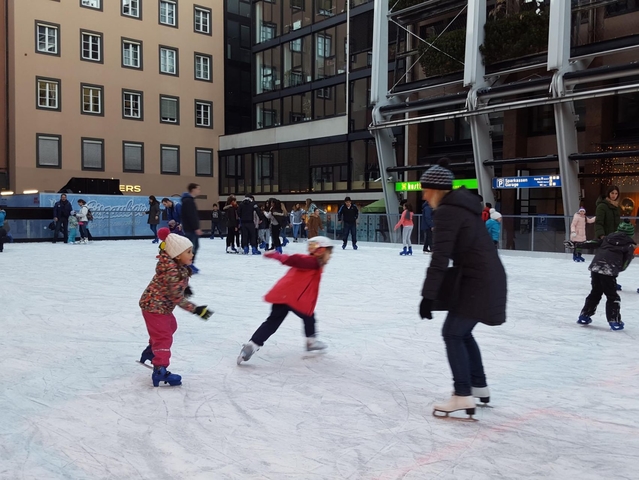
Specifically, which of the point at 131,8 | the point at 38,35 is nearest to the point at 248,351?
the point at 38,35

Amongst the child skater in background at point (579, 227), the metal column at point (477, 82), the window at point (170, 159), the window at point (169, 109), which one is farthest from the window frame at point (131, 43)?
the child skater in background at point (579, 227)

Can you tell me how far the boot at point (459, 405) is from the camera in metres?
3.90

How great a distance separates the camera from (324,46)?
3597cm

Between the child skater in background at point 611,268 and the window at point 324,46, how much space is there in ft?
100

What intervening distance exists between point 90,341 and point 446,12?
23.9m

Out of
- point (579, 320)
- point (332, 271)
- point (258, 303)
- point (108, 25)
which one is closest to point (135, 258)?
point (332, 271)

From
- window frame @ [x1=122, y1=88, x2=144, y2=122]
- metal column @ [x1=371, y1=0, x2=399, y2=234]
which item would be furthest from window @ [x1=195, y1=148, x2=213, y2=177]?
metal column @ [x1=371, y1=0, x2=399, y2=234]

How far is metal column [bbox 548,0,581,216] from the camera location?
20453mm

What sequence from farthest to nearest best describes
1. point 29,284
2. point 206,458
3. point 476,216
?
point 29,284
point 476,216
point 206,458

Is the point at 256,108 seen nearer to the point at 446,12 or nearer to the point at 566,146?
the point at 446,12

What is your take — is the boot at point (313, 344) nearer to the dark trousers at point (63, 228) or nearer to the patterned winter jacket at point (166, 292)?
the patterned winter jacket at point (166, 292)

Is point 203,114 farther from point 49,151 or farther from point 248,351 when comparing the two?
point 248,351

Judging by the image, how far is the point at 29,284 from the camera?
34.6 feet

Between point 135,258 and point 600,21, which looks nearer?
point 135,258
